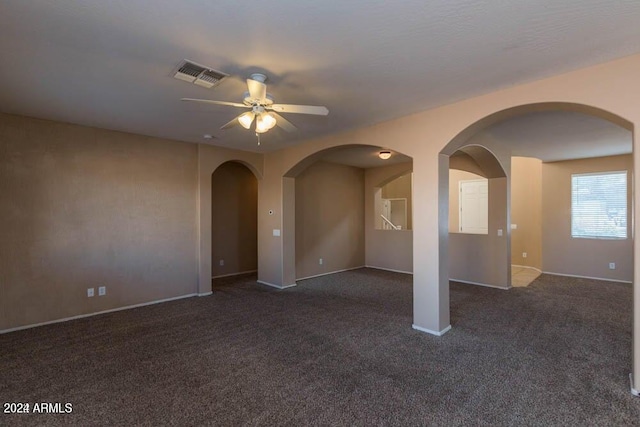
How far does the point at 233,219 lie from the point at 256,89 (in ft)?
16.2

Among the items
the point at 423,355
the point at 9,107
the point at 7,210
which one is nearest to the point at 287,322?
the point at 423,355

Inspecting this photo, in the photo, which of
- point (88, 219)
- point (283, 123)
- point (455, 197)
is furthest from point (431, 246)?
point (455, 197)

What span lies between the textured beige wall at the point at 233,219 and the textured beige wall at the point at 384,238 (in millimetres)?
2915

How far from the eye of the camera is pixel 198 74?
2580mm

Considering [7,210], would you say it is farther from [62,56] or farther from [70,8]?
[70,8]

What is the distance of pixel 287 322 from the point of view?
3.88 meters

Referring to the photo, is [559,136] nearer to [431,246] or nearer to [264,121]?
[431,246]

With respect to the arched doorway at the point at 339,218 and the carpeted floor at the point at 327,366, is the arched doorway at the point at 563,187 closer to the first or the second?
the carpeted floor at the point at 327,366

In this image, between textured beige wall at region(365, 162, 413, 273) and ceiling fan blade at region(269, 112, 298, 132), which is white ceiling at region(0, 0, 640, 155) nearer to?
ceiling fan blade at region(269, 112, 298, 132)

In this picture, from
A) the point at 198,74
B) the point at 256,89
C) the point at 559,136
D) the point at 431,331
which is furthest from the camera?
the point at 559,136

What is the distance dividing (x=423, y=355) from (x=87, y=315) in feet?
14.5

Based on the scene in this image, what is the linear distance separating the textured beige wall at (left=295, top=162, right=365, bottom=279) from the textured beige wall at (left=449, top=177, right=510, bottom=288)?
96.8 inches

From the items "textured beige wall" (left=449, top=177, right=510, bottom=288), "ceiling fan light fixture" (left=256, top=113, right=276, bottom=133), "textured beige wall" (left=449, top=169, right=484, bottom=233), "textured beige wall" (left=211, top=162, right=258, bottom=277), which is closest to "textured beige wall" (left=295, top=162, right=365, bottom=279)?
"textured beige wall" (left=211, top=162, right=258, bottom=277)

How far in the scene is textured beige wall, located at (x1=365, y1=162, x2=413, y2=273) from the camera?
704 centimetres
